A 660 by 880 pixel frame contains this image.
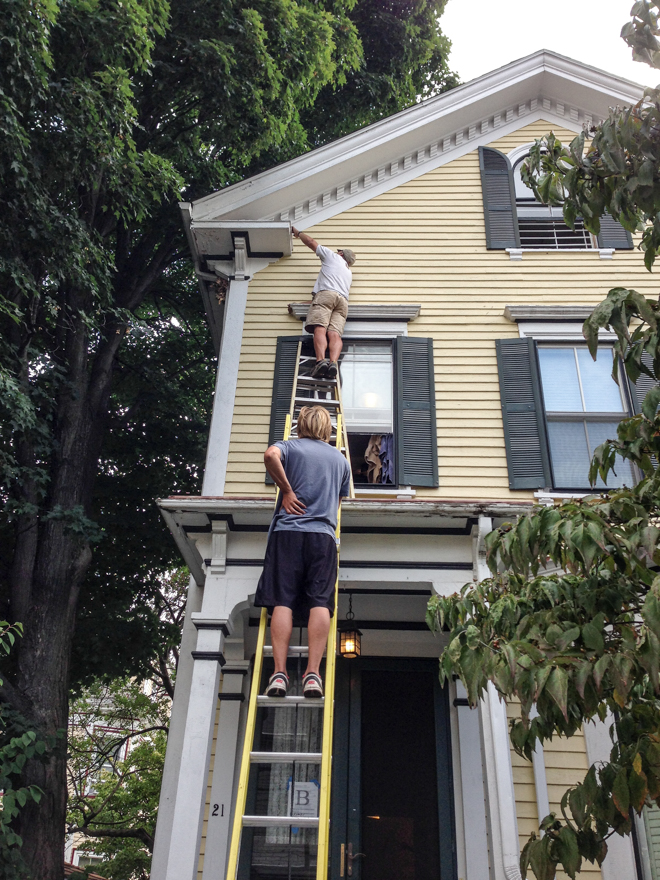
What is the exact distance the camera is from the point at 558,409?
8.00 m

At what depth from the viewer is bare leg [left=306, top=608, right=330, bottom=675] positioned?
4.53 m

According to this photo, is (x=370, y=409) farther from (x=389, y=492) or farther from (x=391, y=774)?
(x=391, y=774)

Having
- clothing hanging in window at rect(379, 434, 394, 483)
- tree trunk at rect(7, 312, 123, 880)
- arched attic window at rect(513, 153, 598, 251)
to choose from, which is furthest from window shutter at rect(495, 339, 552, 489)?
tree trunk at rect(7, 312, 123, 880)

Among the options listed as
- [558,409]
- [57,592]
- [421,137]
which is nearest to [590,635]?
[558,409]

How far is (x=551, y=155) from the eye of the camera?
150 inches

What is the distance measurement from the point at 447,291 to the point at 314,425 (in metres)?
3.88

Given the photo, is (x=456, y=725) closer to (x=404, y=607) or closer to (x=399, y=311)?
(x=404, y=607)

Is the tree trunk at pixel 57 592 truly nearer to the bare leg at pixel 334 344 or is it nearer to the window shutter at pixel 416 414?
the bare leg at pixel 334 344

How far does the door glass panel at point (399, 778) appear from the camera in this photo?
6.46 metres

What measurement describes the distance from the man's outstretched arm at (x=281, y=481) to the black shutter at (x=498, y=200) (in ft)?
16.8

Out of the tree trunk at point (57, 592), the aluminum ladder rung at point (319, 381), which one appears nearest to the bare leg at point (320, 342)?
the aluminum ladder rung at point (319, 381)

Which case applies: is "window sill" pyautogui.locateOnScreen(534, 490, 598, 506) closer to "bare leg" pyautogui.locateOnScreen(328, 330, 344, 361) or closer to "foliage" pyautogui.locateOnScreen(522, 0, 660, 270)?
"bare leg" pyautogui.locateOnScreen(328, 330, 344, 361)

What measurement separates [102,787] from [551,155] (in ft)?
63.2

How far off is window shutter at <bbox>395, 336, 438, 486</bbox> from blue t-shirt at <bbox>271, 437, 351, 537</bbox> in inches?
89.8
